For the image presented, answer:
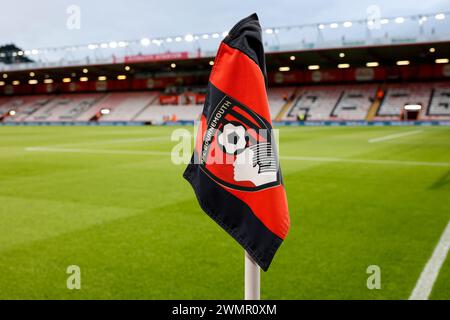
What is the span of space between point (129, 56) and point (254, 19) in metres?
53.1

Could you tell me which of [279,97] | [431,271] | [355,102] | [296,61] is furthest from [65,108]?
[431,271]

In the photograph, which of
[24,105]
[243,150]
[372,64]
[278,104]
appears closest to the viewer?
[243,150]

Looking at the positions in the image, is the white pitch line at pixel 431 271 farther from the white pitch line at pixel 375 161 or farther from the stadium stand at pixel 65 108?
the stadium stand at pixel 65 108

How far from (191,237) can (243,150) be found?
3790mm

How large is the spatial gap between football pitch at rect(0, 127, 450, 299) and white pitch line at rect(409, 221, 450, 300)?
0.06 metres

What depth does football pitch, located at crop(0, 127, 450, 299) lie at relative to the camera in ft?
13.5

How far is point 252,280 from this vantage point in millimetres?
2113

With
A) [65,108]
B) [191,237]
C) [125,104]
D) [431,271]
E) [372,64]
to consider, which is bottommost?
[65,108]

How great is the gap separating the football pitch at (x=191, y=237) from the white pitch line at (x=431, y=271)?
6 centimetres

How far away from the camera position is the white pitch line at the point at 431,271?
3901mm

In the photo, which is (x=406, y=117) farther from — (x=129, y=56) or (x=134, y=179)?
(x=134, y=179)

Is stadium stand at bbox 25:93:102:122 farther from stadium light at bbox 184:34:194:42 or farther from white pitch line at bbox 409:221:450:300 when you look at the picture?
white pitch line at bbox 409:221:450:300

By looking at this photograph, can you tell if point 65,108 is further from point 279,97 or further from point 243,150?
point 243,150
